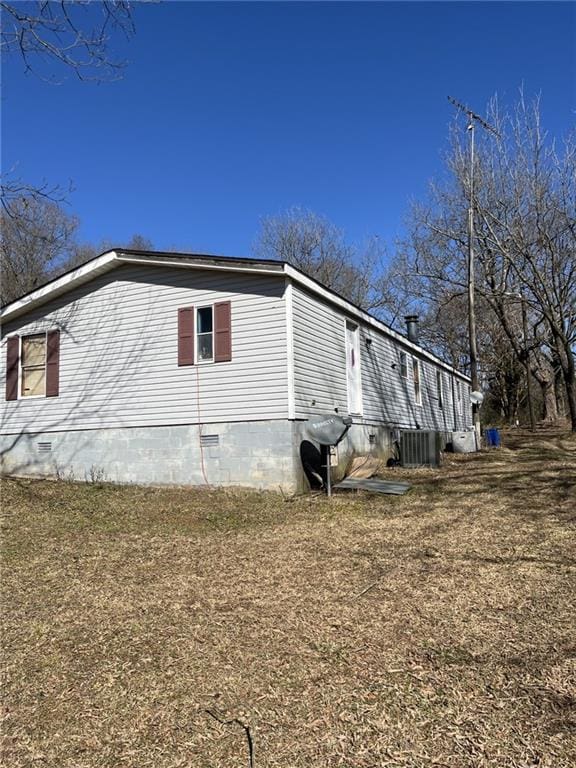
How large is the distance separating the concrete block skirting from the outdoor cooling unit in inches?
13.4

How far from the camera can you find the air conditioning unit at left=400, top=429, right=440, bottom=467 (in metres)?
12.3

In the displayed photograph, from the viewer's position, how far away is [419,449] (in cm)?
1247

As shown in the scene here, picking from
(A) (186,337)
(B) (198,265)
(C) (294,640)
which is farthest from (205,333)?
(C) (294,640)

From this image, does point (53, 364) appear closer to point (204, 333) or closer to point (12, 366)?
point (12, 366)

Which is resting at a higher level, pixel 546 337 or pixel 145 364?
pixel 546 337

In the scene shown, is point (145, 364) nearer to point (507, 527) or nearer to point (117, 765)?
point (507, 527)

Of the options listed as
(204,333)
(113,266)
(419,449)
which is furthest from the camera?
(419,449)

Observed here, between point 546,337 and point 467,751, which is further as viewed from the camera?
point 546,337

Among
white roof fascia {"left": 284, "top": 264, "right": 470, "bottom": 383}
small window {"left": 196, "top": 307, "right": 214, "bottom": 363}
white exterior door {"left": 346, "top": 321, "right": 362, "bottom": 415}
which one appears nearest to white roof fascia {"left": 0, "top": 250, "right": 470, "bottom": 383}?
white roof fascia {"left": 284, "top": 264, "right": 470, "bottom": 383}

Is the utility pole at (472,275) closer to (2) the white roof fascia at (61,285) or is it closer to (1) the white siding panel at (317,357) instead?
(1) the white siding panel at (317,357)

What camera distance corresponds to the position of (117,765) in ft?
8.64

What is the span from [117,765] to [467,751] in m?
1.64

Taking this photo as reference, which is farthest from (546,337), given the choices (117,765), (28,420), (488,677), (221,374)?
(117,765)

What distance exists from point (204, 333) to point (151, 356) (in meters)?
1.20
